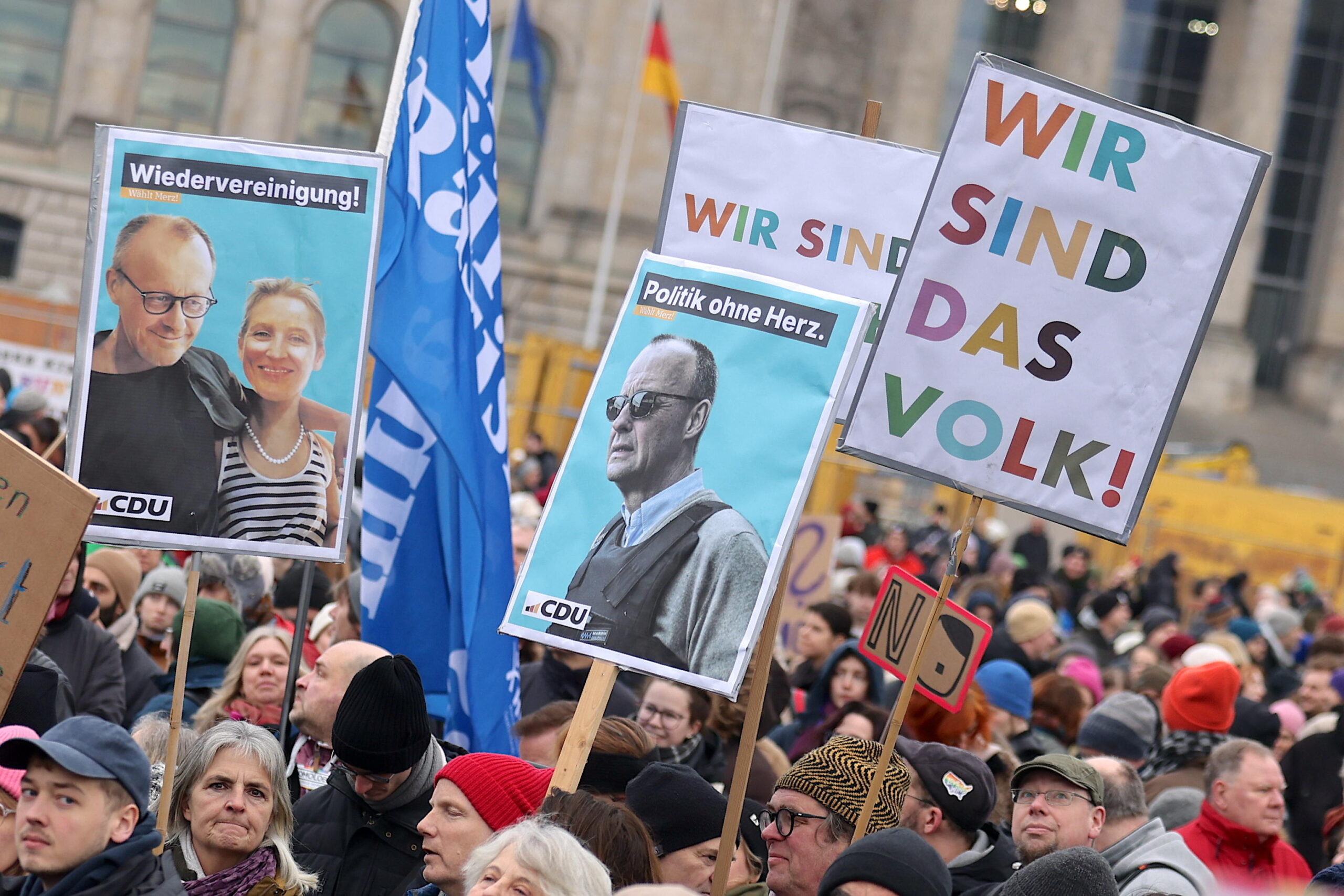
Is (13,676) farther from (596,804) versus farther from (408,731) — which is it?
(596,804)

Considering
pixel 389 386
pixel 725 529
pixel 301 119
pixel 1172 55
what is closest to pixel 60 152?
pixel 301 119

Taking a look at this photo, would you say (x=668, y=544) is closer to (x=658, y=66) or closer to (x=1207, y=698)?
(x=1207, y=698)

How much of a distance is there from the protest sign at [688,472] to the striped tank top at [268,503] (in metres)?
0.67

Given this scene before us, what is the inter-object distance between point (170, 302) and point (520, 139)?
2779cm

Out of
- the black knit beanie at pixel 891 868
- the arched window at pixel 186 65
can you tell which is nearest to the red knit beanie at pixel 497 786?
the black knit beanie at pixel 891 868

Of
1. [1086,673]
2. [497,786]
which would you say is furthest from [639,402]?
[1086,673]

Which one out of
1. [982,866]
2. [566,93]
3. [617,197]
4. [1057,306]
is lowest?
[982,866]

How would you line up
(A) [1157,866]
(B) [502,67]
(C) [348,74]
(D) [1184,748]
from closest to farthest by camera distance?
(A) [1157,866] → (D) [1184,748] → (B) [502,67] → (C) [348,74]

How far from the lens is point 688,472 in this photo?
12.0 feet

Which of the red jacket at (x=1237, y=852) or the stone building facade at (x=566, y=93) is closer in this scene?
the red jacket at (x=1237, y=852)

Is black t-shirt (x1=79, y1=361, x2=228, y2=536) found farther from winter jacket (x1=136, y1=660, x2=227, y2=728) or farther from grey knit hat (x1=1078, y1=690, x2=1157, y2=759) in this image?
grey knit hat (x1=1078, y1=690, x2=1157, y2=759)

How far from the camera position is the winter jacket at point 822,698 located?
6609 millimetres

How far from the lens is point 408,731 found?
3.90 m

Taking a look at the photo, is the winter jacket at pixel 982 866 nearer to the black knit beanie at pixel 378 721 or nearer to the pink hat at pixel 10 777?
the black knit beanie at pixel 378 721
